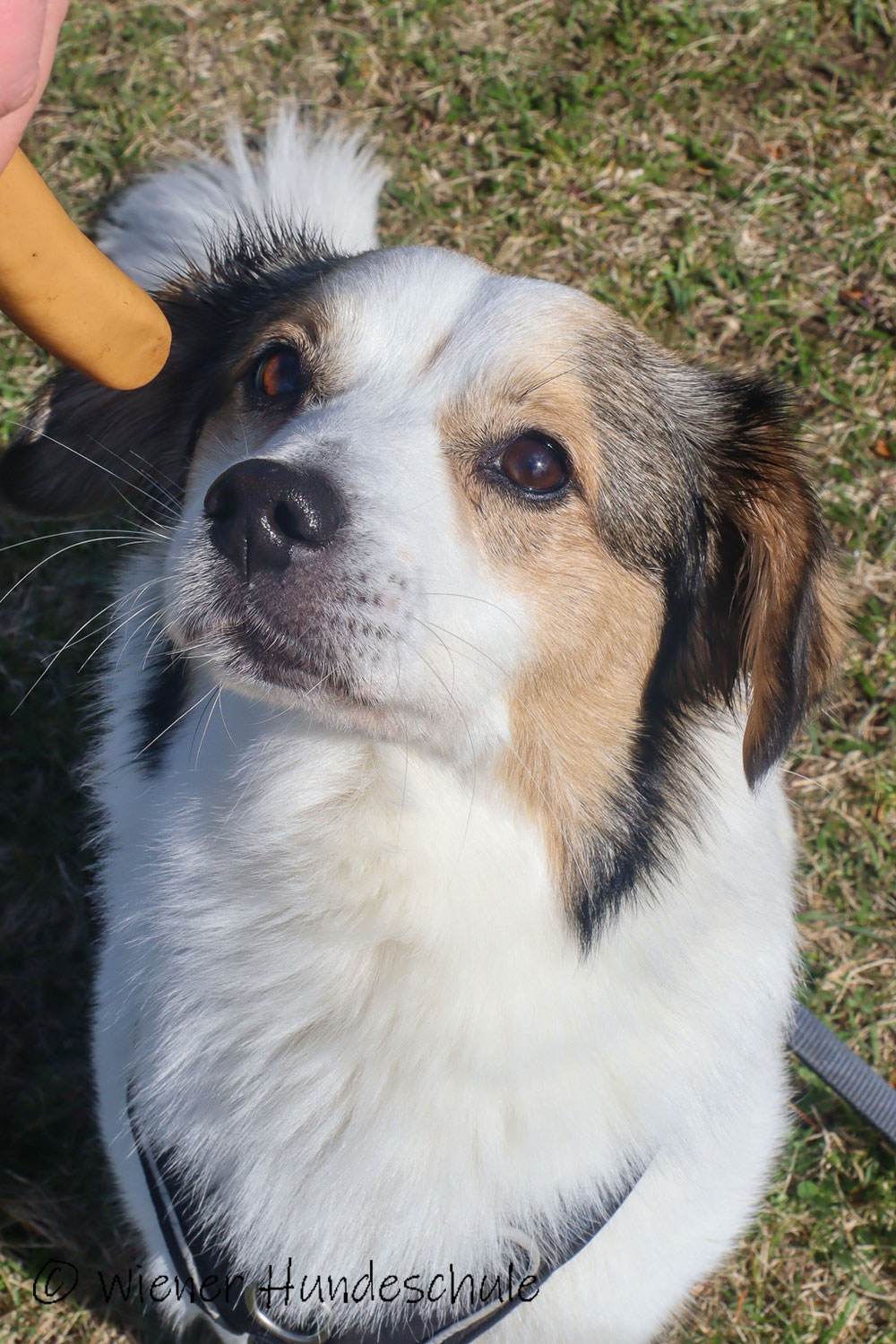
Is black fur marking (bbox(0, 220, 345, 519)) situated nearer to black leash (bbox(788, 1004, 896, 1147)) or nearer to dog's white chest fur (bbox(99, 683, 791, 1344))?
dog's white chest fur (bbox(99, 683, 791, 1344))

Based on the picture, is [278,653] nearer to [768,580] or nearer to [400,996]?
[400,996]

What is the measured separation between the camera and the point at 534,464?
6.75 ft

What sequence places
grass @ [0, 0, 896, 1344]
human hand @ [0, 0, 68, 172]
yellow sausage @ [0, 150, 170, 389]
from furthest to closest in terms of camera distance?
1. grass @ [0, 0, 896, 1344]
2. yellow sausage @ [0, 150, 170, 389]
3. human hand @ [0, 0, 68, 172]

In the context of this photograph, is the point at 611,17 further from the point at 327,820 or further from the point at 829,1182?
the point at 829,1182

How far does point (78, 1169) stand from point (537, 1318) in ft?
5.35

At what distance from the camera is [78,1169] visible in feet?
10.9

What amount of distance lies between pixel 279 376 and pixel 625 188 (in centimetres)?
254

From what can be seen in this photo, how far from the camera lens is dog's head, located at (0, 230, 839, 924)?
1.79 metres

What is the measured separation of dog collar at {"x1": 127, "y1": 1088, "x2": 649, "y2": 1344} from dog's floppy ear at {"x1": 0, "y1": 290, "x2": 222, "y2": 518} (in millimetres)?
1357

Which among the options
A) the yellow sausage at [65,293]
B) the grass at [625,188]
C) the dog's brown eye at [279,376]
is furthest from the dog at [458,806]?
the grass at [625,188]

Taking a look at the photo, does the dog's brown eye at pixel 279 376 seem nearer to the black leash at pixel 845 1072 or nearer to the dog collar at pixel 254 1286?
the dog collar at pixel 254 1286

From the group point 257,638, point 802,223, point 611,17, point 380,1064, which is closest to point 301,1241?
point 380,1064

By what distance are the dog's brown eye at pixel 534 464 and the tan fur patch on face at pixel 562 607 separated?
2cm

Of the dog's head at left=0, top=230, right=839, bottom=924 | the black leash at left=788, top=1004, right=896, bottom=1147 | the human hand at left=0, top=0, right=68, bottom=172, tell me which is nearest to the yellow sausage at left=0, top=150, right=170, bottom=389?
the human hand at left=0, top=0, right=68, bottom=172
